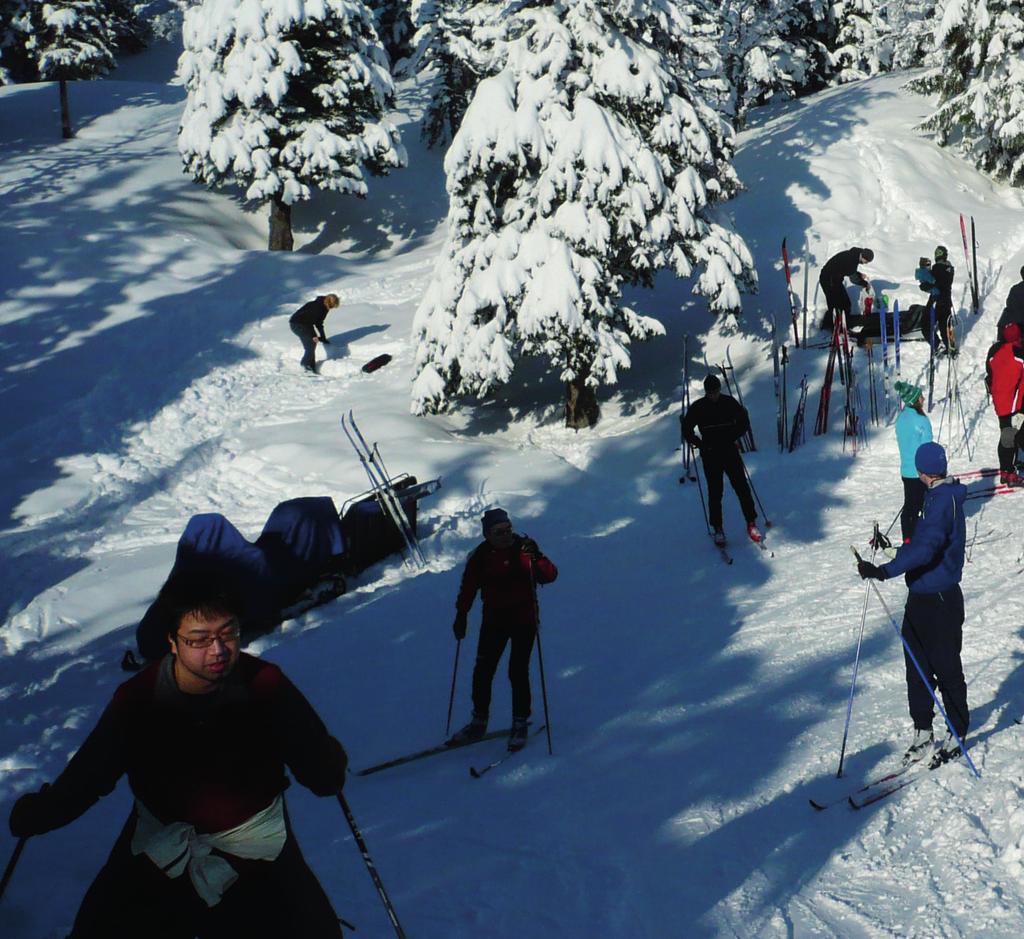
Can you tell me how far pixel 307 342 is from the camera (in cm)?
1881

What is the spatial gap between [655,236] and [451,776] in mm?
10448

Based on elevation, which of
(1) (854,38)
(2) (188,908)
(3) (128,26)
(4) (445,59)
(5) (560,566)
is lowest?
(5) (560,566)

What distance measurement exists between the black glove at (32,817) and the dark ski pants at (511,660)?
3887 mm

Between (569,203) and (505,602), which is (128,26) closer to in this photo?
(569,203)

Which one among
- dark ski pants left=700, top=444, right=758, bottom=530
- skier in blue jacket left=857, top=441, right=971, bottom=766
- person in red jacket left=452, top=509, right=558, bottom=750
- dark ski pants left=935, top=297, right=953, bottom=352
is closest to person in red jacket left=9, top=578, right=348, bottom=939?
person in red jacket left=452, top=509, right=558, bottom=750

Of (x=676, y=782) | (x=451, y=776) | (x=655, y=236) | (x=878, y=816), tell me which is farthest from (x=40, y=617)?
(x=655, y=236)

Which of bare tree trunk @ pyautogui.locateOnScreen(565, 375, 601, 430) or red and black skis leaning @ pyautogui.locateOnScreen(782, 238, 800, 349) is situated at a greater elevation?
red and black skis leaning @ pyautogui.locateOnScreen(782, 238, 800, 349)

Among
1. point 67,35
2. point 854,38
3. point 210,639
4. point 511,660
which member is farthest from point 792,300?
point 67,35

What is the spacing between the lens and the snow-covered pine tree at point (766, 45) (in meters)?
30.9

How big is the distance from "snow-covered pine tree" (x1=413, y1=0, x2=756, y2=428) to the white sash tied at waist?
11.9 metres

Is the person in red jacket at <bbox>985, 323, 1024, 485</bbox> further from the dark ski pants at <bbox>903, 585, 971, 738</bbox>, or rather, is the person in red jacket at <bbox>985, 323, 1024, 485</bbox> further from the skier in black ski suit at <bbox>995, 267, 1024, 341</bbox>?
the dark ski pants at <bbox>903, 585, 971, 738</bbox>

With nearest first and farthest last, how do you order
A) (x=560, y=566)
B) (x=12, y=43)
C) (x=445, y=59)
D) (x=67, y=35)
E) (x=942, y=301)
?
(x=560, y=566), (x=942, y=301), (x=445, y=59), (x=67, y=35), (x=12, y=43)

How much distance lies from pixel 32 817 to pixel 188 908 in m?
0.51

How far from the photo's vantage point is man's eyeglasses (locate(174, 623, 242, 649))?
289 centimetres
